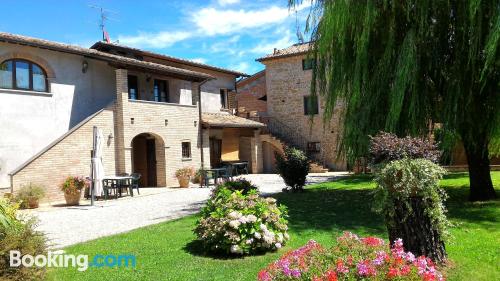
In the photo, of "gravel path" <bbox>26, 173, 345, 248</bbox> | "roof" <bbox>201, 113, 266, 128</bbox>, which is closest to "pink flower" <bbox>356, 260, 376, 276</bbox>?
"gravel path" <bbox>26, 173, 345, 248</bbox>

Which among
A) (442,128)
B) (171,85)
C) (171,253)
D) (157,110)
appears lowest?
(171,253)

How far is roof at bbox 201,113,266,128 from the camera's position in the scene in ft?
72.2

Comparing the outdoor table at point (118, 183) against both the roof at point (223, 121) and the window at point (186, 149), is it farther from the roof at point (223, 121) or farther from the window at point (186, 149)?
the roof at point (223, 121)

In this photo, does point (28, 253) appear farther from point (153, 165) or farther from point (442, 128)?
point (153, 165)

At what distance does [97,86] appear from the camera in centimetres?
1836

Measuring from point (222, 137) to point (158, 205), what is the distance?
12485 millimetres

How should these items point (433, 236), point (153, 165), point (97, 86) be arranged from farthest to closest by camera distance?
point (153, 165) < point (97, 86) < point (433, 236)

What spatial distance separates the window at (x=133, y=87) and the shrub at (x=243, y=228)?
46.6 ft

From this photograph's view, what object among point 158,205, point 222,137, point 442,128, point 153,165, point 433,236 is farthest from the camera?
point 222,137

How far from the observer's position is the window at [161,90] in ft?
69.2

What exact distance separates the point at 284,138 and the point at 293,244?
21.1 meters

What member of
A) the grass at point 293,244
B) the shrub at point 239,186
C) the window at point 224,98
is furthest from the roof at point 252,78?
the shrub at point 239,186

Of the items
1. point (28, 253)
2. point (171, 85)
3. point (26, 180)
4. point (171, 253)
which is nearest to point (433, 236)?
point (171, 253)

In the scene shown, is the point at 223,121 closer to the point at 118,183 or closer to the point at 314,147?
the point at 314,147
